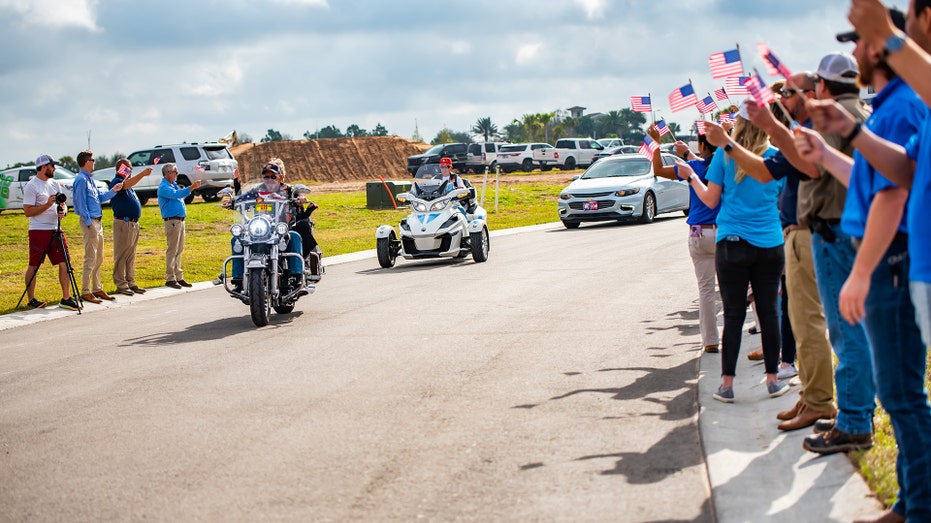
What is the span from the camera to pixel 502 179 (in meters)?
51.6

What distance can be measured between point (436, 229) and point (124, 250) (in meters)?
4.97

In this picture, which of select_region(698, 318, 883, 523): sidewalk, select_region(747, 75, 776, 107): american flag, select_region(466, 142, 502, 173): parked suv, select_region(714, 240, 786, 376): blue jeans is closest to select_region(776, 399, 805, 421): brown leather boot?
select_region(698, 318, 883, 523): sidewalk

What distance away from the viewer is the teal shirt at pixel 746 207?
6809 millimetres

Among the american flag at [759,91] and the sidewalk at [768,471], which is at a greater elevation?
the american flag at [759,91]

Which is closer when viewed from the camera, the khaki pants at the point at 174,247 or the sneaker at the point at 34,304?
the sneaker at the point at 34,304

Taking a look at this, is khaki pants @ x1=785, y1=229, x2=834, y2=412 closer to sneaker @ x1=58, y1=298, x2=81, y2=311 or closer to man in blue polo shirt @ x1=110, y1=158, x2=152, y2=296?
sneaker @ x1=58, y1=298, x2=81, y2=311

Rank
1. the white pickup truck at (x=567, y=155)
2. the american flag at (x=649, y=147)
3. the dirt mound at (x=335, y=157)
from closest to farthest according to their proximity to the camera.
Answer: the american flag at (x=649, y=147) → the white pickup truck at (x=567, y=155) → the dirt mound at (x=335, y=157)

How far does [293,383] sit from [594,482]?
11.6 feet

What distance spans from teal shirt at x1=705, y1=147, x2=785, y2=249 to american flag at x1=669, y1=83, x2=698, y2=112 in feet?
6.44

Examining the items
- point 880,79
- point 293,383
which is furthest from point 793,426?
point 293,383

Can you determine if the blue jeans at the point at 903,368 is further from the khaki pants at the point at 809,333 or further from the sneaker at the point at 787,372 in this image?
the sneaker at the point at 787,372

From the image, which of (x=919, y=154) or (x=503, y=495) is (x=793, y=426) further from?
(x=919, y=154)

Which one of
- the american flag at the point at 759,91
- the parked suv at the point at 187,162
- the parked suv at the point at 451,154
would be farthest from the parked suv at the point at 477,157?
the american flag at the point at 759,91

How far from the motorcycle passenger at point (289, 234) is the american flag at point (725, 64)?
7.21m
